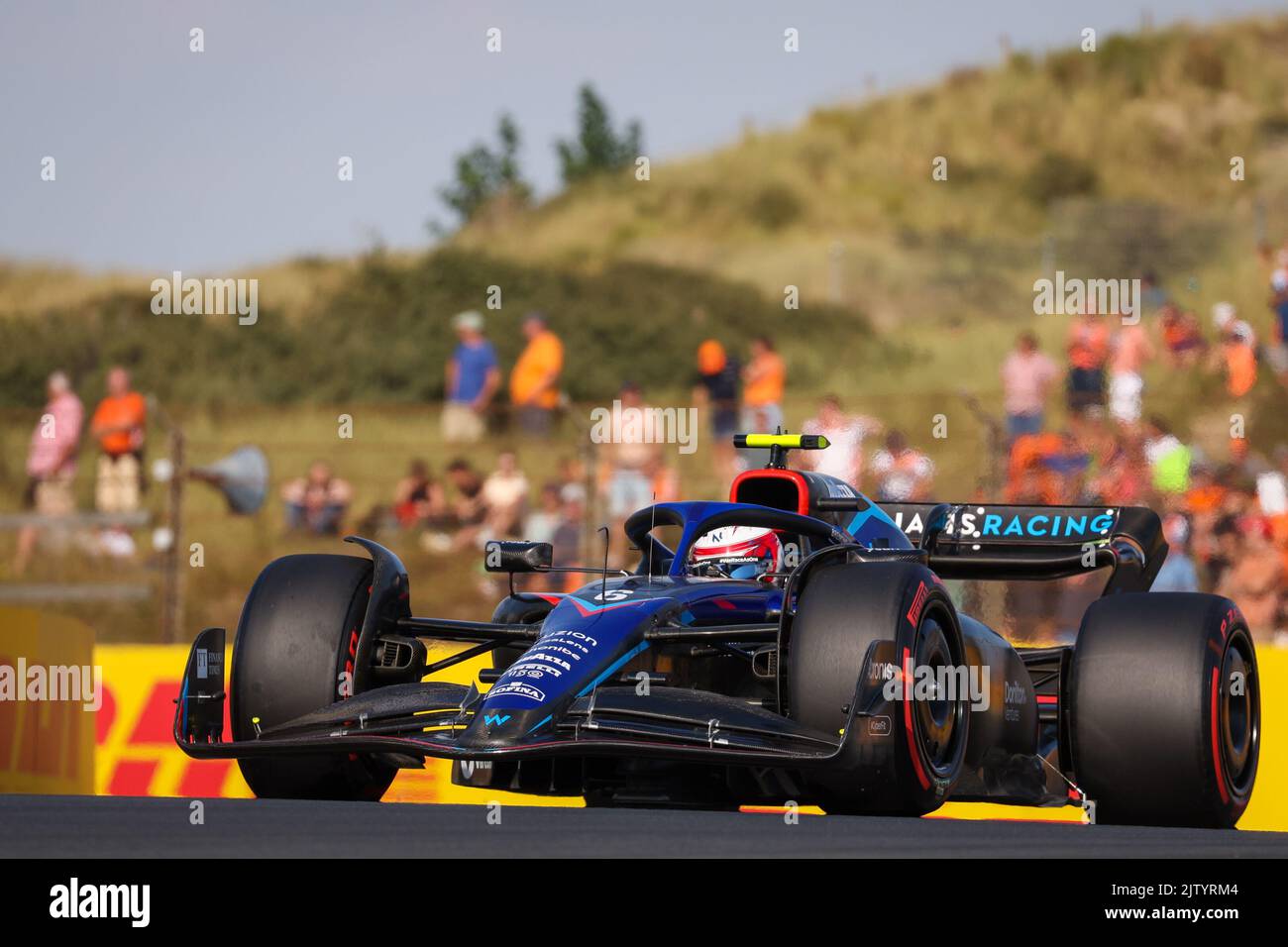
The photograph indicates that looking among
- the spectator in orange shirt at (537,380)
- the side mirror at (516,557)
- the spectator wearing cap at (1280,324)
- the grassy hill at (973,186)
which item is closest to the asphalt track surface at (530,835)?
the side mirror at (516,557)

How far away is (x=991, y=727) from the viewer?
8859 mm

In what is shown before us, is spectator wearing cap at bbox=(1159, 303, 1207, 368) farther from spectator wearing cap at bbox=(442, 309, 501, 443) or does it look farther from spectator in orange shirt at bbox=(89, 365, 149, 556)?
spectator in orange shirt at bbox=(89, 365, 149, 556)

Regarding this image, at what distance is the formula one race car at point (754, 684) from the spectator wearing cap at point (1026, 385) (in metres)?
8.60

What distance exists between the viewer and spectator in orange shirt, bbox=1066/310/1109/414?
18.0 metres

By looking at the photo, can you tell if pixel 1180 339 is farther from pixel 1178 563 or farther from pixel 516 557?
pixel 516 557

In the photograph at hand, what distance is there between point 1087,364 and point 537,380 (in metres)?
5.26

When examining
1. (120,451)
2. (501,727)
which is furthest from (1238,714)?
(120,451)

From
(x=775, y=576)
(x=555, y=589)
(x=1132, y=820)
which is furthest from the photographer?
(x=555, y=589)

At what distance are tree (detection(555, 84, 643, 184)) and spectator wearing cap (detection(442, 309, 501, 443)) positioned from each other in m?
35.6

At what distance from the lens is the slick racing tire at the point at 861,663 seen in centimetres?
757

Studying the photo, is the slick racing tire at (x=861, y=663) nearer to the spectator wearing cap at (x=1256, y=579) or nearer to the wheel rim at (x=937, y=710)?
the wheel rim at (x=937, y=710)

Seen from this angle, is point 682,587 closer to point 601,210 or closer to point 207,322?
point 207,322

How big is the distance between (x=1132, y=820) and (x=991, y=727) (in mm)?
727
